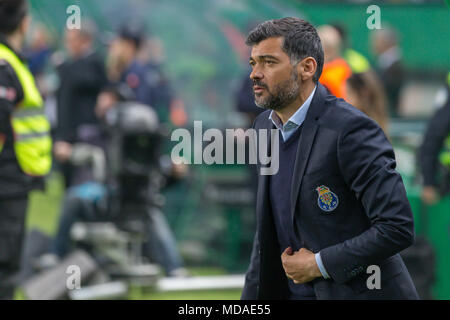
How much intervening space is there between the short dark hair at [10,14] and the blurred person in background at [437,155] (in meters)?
2.80

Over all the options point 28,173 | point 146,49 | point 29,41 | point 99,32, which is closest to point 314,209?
point 28,173

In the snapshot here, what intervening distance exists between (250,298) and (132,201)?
13.1 feet

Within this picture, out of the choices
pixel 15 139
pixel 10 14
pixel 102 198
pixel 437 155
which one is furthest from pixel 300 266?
pixel 102 198

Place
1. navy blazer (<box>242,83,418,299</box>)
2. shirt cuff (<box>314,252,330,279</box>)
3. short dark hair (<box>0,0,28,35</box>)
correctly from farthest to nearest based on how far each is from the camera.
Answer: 1. short dark hair (<box>0,0,28,35</box>)
2. shirt cuff (<box>314,252,330,279</box>)
3. navy blazer (<box>242,83,418,299</box>)

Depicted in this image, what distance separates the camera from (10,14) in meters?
4.92

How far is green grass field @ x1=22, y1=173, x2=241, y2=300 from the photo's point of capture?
7086mm

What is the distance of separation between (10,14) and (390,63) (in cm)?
521

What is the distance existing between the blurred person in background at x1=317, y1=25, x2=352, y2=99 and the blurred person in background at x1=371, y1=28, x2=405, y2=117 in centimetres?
256

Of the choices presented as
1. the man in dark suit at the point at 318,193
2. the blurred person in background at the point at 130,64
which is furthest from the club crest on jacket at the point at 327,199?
the blurred person in background at the point at 130,64

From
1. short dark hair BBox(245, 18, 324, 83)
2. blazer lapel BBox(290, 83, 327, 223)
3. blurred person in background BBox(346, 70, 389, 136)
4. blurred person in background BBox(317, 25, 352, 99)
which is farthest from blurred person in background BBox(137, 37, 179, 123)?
blazer lapel BBox(290, 83, 327, 223)

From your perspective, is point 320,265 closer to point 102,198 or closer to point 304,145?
point 304,145

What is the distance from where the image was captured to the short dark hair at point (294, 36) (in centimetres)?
304

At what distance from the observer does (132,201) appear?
720cm

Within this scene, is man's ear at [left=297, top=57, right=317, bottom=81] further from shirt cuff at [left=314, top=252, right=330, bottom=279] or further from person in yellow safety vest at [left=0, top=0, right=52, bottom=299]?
person in yellow safety vest at [left=0, top=0, right=52, bottom=299]
